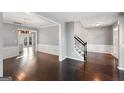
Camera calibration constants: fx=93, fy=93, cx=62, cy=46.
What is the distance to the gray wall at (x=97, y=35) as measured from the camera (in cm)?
706

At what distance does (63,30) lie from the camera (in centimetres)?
520

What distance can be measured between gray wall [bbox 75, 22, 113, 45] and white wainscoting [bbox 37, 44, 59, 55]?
2.13 meters

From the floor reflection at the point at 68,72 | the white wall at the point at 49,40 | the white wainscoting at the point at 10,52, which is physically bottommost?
the floor reflection at the point at 68,72

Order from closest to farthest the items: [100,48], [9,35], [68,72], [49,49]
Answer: [68,72] → [9,35] → [49,49] → [100,48]

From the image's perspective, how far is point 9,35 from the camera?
5738 mm

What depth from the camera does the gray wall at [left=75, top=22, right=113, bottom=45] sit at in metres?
7.06

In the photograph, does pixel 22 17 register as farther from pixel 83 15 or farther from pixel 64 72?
pixel 64 72

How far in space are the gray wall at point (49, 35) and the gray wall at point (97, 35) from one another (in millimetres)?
1746

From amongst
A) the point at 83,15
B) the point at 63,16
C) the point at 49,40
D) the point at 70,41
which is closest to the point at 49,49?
the point at 49,40

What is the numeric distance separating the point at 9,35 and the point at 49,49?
281cm

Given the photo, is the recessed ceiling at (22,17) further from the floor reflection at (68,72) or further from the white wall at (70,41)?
the floor reflection at (68,72)

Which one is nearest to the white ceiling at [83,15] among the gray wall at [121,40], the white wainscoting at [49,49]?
the gray wall at [121,40]
